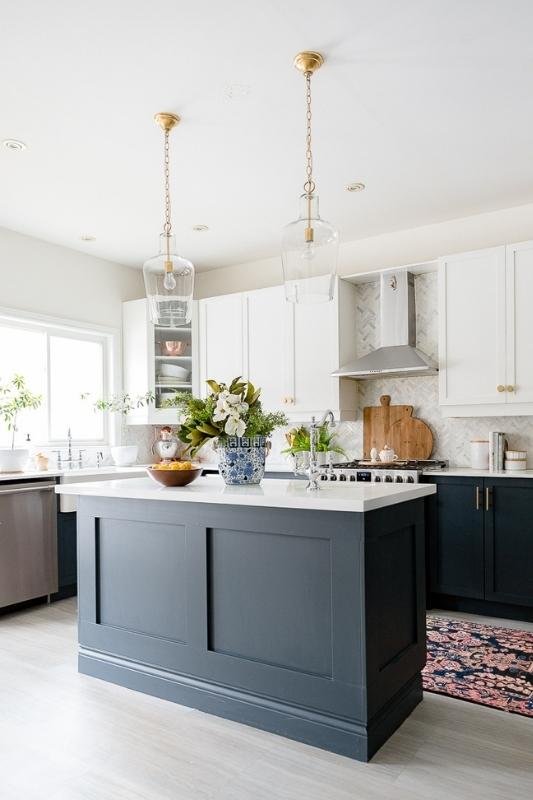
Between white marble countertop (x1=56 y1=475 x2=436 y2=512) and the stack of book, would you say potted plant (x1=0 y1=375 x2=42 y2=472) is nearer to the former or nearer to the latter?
white marble countertop (x1=56 y1=475 x2=436 y2=512)

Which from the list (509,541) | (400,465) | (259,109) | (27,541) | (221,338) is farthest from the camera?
(221,338)

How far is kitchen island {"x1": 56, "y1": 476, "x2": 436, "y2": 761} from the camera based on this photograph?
2.25m

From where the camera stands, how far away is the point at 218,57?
2.61m

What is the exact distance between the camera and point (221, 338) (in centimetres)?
548

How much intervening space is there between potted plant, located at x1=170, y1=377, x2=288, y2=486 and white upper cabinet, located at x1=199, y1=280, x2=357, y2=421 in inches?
79.6

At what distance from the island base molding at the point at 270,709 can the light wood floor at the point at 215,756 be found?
4 cm

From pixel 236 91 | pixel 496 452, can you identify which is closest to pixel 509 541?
pixel 496 452

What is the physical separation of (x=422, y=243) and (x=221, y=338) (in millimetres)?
1885

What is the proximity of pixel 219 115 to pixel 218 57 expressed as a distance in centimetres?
47

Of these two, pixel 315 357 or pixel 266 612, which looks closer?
pixel 266 612

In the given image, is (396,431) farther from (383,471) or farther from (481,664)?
(481,664)

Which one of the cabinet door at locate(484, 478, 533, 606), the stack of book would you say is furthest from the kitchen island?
the stack of book

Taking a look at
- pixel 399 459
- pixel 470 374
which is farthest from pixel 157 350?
pixel 470 374

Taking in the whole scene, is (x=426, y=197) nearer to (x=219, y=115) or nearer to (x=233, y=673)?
(x=219, y=115)
